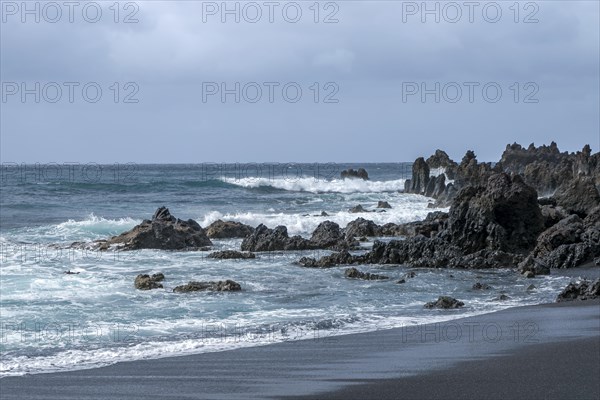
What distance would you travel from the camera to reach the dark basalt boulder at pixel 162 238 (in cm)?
2653

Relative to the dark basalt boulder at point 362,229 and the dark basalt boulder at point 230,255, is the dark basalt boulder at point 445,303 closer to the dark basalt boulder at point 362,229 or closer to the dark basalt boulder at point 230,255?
the dark basalt boulder at point 230,255

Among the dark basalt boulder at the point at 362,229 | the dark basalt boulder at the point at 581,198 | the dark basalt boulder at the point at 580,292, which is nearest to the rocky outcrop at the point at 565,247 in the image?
the dark basalt boulder at the point at 581,198

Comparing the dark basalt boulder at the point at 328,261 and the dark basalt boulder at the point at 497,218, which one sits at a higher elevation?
the dark basalt boulder at the point at 497,218

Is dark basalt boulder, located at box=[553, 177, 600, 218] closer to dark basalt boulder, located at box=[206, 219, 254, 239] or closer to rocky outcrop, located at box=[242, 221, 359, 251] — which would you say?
rocky outcrop, located at box=[242, 221, 359, 251]

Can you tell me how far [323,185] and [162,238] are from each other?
47990 mm

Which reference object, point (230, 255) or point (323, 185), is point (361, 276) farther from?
point (323, 185)

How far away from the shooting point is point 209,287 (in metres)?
17.5

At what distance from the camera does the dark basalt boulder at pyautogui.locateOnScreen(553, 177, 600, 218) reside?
27578mm

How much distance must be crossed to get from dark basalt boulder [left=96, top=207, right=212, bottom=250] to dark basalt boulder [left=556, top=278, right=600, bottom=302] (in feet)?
43.5

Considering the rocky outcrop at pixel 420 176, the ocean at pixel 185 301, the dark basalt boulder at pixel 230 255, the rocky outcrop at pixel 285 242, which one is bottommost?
the ocean at pixel 185 301

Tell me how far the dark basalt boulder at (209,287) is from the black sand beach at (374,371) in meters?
5.56

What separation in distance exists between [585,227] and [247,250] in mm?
9616

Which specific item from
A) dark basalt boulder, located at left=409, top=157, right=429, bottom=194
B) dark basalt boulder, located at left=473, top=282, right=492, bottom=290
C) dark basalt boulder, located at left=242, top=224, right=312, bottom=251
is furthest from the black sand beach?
dark basalt boulder, located at left=409, top=157, right=429, bottom=194

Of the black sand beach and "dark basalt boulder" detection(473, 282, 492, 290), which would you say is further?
"dark basalt boulder" detection(473, 282, 492, 290)
